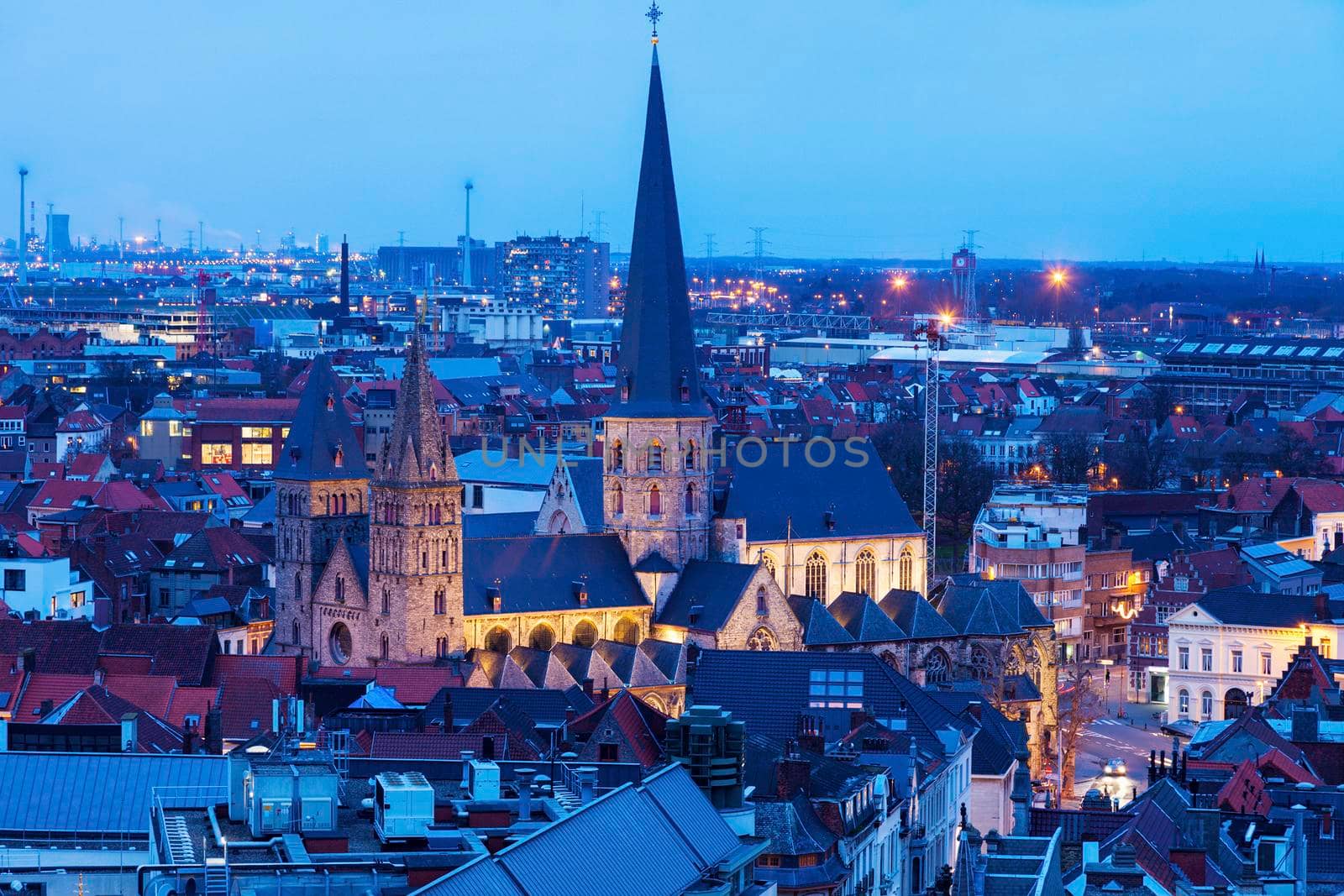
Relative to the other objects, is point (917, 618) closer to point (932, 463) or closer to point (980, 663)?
point (980, 663)

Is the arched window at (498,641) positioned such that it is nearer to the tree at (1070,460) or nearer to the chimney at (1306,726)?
the chimney at (1306,726)

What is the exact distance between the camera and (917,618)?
83.5m

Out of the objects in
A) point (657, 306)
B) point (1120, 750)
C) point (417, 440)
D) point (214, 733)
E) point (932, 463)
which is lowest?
point (1120, 750)

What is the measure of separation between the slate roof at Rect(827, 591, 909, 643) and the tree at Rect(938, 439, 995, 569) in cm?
4001

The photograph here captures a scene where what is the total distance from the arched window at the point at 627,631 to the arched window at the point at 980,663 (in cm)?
1005

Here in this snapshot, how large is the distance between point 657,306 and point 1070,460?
5836 cm

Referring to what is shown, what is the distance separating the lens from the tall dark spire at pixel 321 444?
3233 inches

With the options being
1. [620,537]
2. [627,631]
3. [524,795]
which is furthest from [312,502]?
[524,795]

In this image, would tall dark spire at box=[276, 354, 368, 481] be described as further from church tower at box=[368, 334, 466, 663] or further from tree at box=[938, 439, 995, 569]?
tree at box=[938, 439, 995, 569]

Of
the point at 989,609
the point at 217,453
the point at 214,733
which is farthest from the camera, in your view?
the point at 217,453

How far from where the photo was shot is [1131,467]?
5531 inches

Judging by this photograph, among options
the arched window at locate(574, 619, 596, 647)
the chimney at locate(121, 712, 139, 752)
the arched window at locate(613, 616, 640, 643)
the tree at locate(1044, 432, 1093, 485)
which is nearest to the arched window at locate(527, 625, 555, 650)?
the arched window at locate(574, 619, 596, 647)

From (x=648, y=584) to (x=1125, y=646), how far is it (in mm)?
23786

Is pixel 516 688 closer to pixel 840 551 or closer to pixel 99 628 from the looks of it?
pixel 99 628
